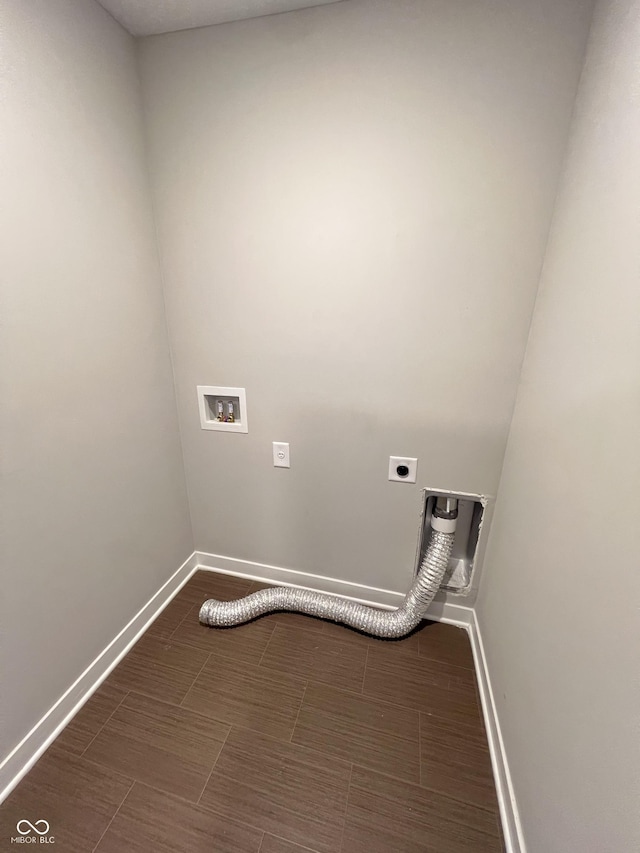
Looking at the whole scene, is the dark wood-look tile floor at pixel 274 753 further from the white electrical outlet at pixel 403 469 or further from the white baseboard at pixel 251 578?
the white electrical outlet at pixel 403 469

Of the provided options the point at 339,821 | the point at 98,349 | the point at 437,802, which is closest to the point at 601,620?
the point at 437,802

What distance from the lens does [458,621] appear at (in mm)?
1591

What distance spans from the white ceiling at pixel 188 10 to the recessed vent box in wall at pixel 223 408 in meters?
1.20

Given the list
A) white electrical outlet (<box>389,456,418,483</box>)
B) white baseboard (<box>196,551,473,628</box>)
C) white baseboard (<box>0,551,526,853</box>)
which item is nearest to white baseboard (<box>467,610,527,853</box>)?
white baseboard (<box>0,551,526,853</box>)

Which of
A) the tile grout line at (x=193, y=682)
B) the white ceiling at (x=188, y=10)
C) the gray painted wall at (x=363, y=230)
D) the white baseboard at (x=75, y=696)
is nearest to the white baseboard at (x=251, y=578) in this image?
the white baseboard at (x=75, y=696)

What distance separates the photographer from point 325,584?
5.63 ft

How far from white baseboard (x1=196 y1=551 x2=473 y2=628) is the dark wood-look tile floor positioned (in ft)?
0.34

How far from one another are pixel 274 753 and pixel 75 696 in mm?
745

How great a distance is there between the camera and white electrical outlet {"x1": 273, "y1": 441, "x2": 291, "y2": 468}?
1.54m

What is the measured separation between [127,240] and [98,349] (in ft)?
1.42

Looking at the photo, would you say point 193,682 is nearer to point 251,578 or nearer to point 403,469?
point 251,578

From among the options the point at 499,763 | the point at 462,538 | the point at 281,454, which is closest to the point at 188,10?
the point at 281,454

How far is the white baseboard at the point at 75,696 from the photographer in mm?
1048

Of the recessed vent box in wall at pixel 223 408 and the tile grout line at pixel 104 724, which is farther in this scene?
the recessed vent box in wall at pixel 223 408
